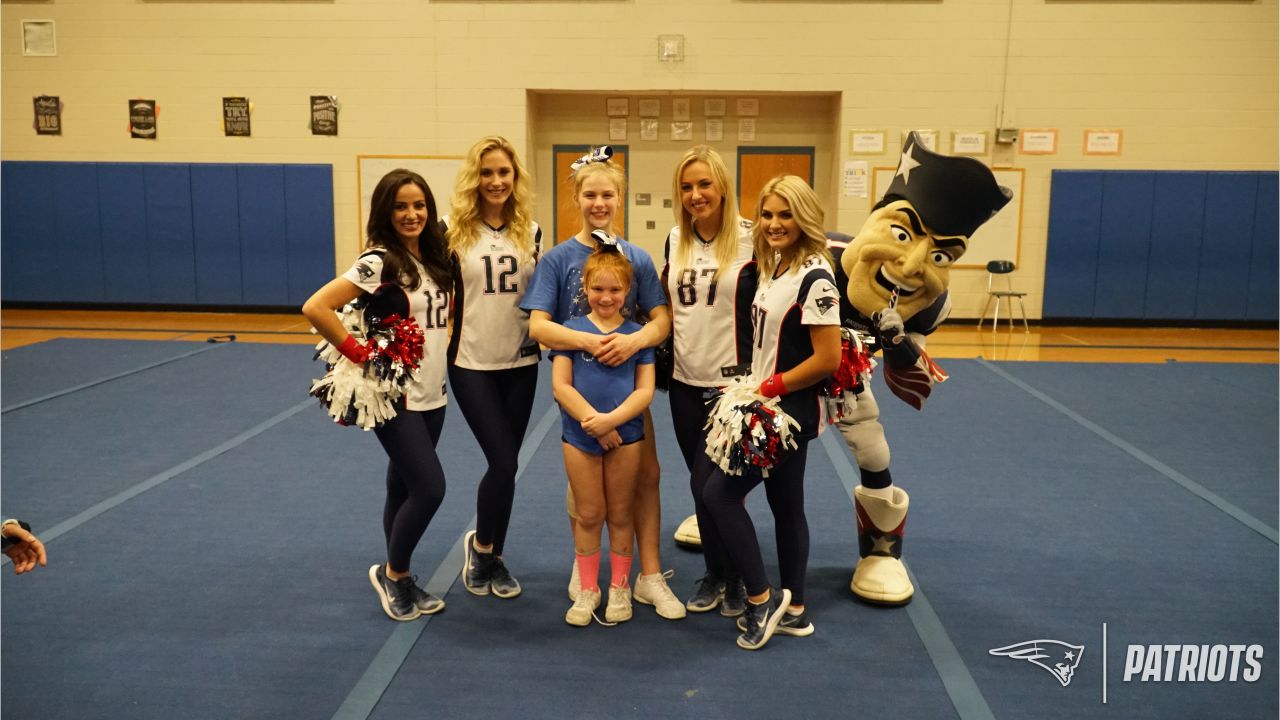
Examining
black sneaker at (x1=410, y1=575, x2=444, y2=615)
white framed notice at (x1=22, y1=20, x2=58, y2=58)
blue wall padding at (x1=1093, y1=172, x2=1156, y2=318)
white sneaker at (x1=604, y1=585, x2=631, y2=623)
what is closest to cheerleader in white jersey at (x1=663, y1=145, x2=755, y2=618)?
white sneaker at (x1=604, y1=585, x2=631, y2=623)

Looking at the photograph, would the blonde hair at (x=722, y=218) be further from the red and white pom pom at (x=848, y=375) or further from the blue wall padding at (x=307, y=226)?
the blue wall padding at (x=307, y=226)

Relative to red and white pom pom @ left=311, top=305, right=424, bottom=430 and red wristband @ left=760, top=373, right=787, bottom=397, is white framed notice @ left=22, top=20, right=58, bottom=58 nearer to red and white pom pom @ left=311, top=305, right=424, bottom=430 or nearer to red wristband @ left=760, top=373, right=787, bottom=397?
red and white pom pom @ left=311, top=305, right=424, bottom=430

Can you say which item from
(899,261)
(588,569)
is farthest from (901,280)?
(588,569)

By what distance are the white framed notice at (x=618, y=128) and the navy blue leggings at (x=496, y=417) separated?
26.5ft

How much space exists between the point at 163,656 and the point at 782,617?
79.7 inches

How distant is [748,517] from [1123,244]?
939cm

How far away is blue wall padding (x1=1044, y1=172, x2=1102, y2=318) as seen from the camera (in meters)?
10.5

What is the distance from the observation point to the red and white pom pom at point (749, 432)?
286cm

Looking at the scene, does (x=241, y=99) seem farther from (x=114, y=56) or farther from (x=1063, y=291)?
Result: (x=1063, y=291)

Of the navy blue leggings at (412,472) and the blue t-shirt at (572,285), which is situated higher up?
the blue t-shirt at (572,285)

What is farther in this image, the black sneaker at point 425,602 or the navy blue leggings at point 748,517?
the black sneaker at point 425,602

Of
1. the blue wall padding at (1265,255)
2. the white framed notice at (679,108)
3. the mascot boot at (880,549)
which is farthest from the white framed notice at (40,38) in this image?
the blue wall padding at (1265,255)

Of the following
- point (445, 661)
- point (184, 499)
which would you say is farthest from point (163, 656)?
point (184, 499)

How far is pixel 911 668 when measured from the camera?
2.94m
